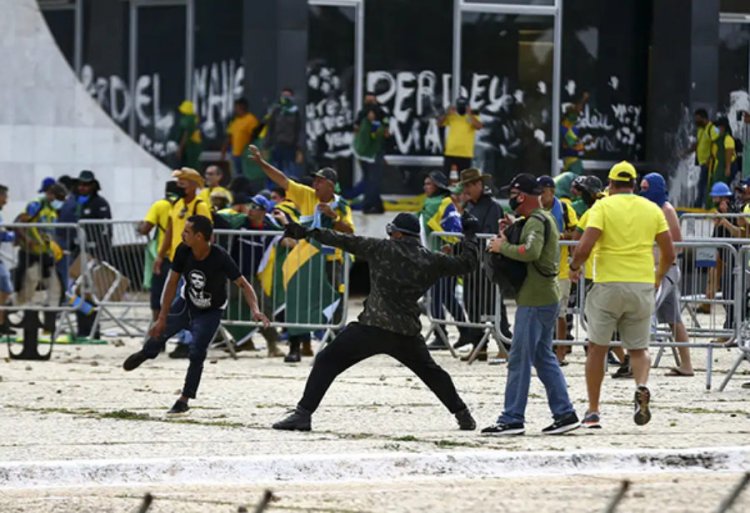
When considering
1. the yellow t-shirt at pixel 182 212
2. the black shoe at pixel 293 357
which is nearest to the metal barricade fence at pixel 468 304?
the black shoe at pixel 293 357

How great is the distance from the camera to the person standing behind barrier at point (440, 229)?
1891cm

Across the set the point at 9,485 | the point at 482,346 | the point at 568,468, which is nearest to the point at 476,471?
the point at 568,468

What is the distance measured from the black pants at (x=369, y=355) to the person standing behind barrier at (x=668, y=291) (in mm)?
3874

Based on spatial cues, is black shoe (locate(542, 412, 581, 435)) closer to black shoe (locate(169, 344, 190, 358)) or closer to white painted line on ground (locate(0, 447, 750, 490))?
white painted line on ground (locate(0, 447, 750, 490))

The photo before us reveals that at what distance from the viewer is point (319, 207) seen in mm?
16922

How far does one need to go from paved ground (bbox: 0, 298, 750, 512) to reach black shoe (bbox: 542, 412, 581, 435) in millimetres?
119

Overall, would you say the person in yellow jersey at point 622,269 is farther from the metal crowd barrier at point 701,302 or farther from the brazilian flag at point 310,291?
the brazilian flag at point 310,291

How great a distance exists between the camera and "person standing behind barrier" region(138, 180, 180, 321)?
62.7ft

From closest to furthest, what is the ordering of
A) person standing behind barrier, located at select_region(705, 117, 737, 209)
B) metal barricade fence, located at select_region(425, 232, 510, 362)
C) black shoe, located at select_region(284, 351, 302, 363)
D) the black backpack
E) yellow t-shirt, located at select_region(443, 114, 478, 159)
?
the black backpack
metal barricade fence, located at select_region(425, 232, 510, 362)
black shoe, located at select_region(284, 351, 302, 363)
yellow t-shirt, located at select_region(443, 114, 478, 159)
person standing behind barrier, located at select_region(705, 117, 737, 209)

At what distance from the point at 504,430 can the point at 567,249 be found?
15.7 feet

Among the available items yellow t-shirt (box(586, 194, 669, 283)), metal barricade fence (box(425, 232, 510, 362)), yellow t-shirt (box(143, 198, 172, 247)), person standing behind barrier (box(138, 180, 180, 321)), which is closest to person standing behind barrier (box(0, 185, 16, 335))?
person standing behind barrier (box(138, 180, 180, 321))

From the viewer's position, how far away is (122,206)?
2877 cm

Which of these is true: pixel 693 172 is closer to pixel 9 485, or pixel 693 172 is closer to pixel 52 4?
pixel 52 4

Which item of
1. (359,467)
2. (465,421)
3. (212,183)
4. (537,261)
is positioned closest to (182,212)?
(212,183)
